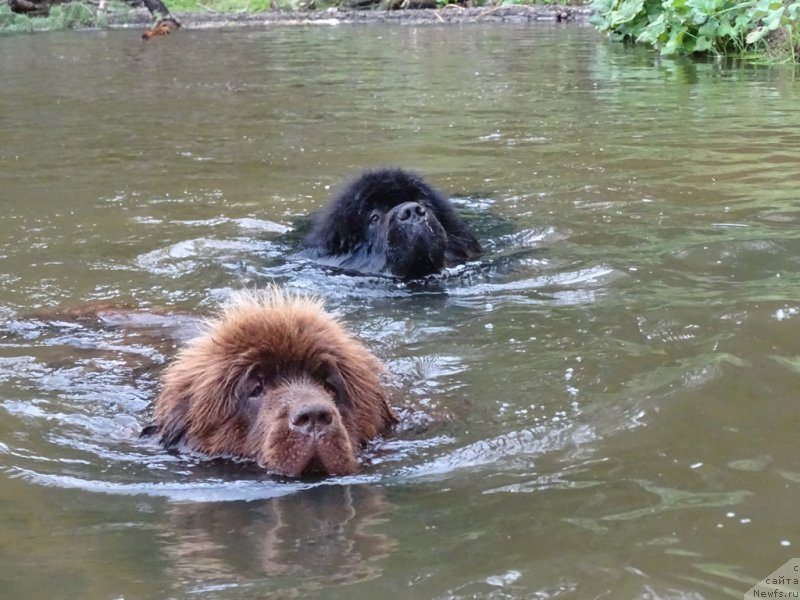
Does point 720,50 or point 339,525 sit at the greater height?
point 720,50

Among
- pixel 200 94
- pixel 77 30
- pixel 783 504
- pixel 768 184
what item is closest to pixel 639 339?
pixel 783 504

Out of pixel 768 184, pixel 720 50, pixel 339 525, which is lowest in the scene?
pixel 339 525

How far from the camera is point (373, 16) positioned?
114ft

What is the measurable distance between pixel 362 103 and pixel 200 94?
10.2ft

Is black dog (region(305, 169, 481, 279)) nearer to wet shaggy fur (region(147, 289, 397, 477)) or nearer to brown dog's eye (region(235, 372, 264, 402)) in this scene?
wet shaggy fur (region(147, 289, 397, 477))

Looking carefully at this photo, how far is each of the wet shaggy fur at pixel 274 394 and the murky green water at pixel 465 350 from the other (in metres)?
0.12

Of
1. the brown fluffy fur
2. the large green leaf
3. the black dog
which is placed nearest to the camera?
the black dog

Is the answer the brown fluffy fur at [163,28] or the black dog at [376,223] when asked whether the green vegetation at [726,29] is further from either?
the brown fluffy fur at [163,28]

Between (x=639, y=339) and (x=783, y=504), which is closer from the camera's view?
(x=783, y=504)

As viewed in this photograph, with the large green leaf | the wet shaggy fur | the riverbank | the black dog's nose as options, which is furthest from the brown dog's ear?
the riverbank

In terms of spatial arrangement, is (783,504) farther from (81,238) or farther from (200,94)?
(200,94)

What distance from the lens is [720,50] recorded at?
60.0 feet

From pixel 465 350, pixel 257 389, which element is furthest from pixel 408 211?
pixel 257 389

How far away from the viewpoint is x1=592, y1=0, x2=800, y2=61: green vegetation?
15.9 meters
